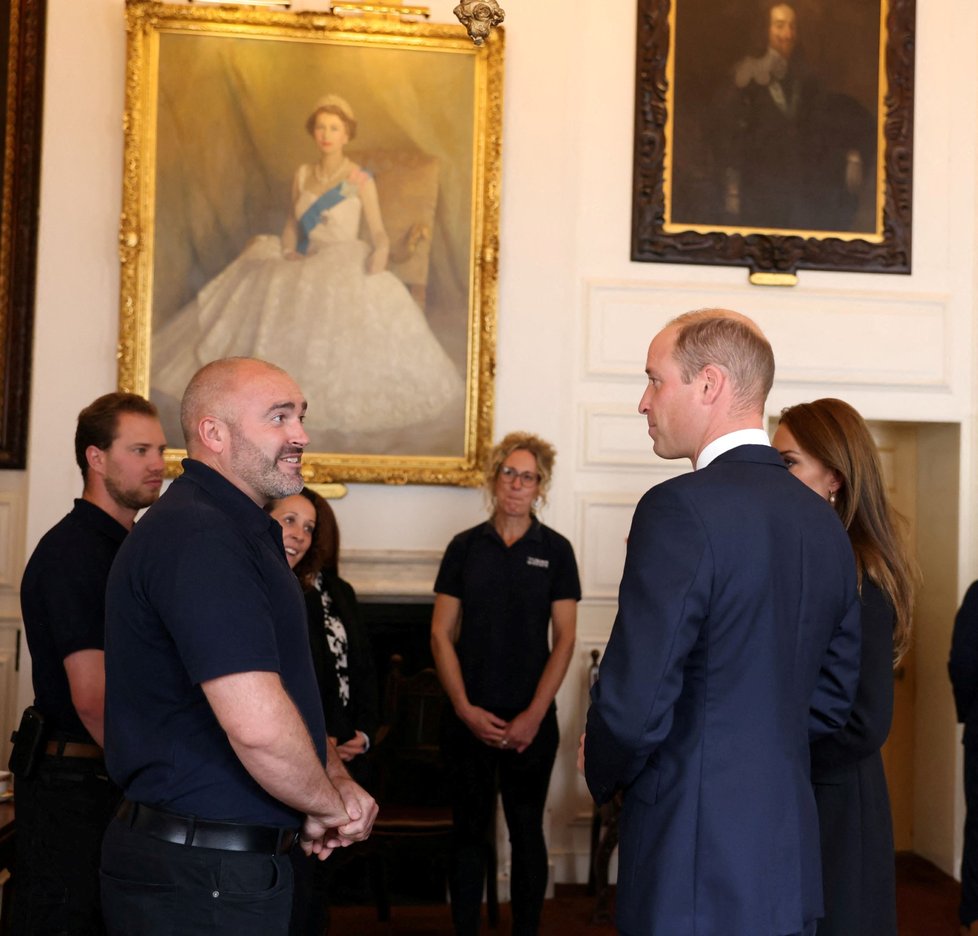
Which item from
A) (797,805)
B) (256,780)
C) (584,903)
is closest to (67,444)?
(584,903)

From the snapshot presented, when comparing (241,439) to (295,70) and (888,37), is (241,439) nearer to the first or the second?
(295,70)

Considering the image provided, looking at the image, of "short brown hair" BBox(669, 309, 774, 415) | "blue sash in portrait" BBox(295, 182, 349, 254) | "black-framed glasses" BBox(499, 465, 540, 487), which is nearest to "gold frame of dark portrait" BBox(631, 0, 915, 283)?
"blue sash in portrait" BBox(295, 182, 349, 254)

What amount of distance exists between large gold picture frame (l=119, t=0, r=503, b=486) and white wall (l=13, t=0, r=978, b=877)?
0.16m

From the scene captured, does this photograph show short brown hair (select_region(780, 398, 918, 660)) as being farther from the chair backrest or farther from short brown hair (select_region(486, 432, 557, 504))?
the chair backrest

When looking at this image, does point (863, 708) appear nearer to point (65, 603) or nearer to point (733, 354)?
point (733, 354)

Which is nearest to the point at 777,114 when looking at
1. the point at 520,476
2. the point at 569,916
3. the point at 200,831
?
the point at 520,476

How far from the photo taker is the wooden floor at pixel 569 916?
531 centimetres

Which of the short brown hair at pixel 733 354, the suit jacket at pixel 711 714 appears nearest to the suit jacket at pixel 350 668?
the suit jacket at pixel 711 714

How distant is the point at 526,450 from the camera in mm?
4992

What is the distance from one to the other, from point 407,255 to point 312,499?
6.84 feet

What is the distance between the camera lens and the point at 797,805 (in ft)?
7.60

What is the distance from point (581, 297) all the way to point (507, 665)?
217cm

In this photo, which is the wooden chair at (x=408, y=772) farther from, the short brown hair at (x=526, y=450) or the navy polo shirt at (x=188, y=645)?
the navy polo shirt at (x=188, y=645)

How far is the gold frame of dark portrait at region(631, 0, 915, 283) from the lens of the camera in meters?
6.16
